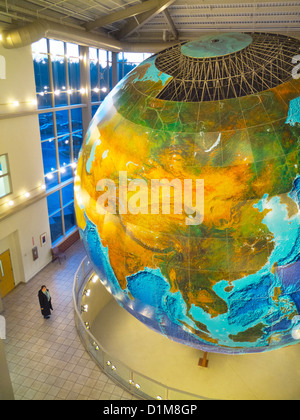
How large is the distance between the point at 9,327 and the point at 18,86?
7948 millimetres

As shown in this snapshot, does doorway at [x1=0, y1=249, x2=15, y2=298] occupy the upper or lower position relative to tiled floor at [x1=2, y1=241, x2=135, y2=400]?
upper

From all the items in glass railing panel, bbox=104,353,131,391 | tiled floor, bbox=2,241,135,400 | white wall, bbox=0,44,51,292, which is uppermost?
white wall, bbox=0,44,51,292

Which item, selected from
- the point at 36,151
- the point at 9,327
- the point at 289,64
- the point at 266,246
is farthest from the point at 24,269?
the point at 289,64

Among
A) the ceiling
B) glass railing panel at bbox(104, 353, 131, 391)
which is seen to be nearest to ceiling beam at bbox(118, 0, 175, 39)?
the ceiling

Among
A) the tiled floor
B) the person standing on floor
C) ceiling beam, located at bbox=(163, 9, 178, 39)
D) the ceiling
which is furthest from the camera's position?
ceiling beam, located at bbox=(163, 9, 178, 39)

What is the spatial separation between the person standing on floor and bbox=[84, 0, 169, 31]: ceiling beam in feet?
34.1

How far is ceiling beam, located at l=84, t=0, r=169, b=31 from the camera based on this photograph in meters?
12.0

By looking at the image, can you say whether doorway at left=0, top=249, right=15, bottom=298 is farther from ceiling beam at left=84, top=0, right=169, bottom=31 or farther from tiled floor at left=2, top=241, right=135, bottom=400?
ceiling beam at left=84, top=0, right=169, bottom=31

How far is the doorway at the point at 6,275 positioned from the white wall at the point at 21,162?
204 millimetres

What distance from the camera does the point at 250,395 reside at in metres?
8.44

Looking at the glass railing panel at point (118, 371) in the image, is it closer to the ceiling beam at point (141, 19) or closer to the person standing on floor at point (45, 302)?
the person standing on floor at point (45, 302)

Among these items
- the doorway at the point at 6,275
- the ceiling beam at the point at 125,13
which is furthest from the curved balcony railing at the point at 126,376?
the ceiling beam at the point at 125,13

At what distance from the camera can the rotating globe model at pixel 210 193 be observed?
18.4ft
